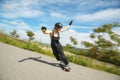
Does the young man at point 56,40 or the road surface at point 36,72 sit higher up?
the young man at point 56,40

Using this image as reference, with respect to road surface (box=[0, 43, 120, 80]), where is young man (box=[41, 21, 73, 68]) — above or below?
above

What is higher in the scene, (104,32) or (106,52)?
(104,32)

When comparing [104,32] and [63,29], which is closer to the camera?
[63,29]

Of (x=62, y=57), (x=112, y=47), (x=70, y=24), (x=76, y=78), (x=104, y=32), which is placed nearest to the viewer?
(x=76, y=78)

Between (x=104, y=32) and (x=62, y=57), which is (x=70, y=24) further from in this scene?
(x=104, y=32)

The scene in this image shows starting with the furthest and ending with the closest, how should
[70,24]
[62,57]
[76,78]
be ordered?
[70,24] → [62,57] → [76,78]

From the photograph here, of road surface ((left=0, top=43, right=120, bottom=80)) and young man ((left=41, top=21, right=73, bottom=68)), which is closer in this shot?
road surface ((left=0, top=43, right=120, bottom=80))

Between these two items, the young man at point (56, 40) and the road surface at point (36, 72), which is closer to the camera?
the road surface at point (36, 72)

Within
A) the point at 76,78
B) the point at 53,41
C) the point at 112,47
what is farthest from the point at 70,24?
the point at 112,47

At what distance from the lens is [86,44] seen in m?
25.5

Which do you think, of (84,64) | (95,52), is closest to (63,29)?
(84,64)

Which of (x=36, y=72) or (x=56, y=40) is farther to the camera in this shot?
(x=56, y=40)

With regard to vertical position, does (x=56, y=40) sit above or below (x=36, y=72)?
above

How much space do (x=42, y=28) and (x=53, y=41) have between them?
0.57 metres
